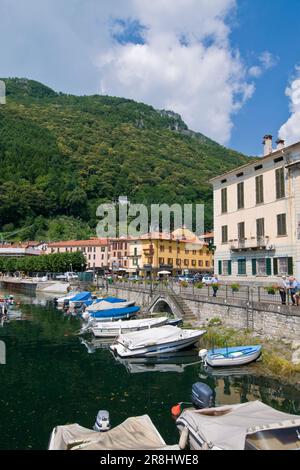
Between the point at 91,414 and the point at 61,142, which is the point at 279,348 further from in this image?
the point at 61,142

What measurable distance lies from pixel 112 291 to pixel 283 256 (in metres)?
31.1

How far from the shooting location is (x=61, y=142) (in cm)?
18738

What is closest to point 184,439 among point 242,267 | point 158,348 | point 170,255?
point 158,348

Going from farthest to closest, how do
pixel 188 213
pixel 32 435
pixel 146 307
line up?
pixel 188 213 → pixel 146 307 → pixel 32 435

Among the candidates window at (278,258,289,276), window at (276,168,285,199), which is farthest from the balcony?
window at (276,168,285,199)

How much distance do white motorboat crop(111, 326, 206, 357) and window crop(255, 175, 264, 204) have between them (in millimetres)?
15439

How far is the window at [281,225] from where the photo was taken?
32844mm

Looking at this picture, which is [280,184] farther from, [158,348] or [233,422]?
[233,422]

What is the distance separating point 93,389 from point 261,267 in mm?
22006

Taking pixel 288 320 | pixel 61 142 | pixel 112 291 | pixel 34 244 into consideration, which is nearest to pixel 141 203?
pixel 34 244

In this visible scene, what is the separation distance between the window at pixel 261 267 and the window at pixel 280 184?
20.6ft

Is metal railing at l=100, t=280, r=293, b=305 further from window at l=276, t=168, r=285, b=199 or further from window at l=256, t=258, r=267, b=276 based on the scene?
window at l=276, t=168, r=285, b=199

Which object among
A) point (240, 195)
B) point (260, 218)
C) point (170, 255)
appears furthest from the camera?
point (170, 255)

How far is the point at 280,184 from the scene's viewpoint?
109 ft
